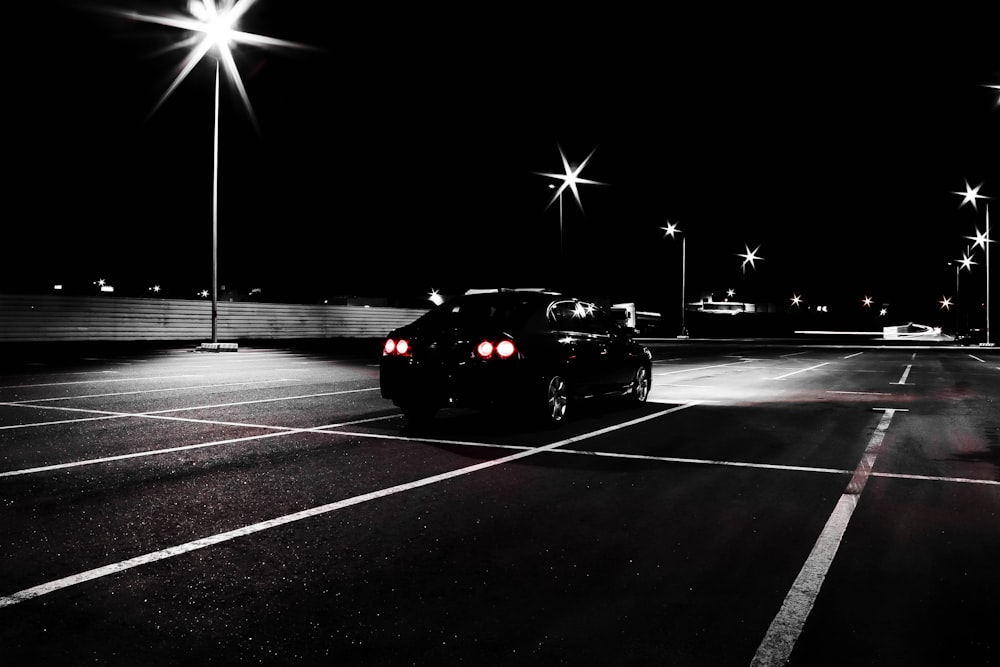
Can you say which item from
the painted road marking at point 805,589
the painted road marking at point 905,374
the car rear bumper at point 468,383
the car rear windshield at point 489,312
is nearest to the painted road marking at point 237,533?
the car rear bumper at point 468,383

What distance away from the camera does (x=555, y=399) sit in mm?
9930

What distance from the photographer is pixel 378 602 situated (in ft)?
12.7

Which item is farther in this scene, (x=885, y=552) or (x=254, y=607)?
(x=885, y=552)

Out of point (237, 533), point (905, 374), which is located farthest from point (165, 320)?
point (237, 533)

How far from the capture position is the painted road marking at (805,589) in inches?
132

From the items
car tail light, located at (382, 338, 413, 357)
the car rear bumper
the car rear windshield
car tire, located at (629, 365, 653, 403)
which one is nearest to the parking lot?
the car rear bumper

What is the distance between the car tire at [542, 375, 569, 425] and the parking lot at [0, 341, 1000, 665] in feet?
0.82

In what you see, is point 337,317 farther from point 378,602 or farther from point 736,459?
point 378,602

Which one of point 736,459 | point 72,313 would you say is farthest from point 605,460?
point 72,313

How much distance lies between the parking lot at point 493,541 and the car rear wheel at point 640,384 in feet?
6.10

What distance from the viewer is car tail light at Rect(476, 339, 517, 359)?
9281 millimetres

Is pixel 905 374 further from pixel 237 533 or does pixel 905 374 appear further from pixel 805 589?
pixel 237 533

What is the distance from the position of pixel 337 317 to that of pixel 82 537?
4057 cm

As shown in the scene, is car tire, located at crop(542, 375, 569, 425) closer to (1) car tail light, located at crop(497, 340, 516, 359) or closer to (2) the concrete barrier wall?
(1) car tail light, located at crop(497, 340, 516, 359)
